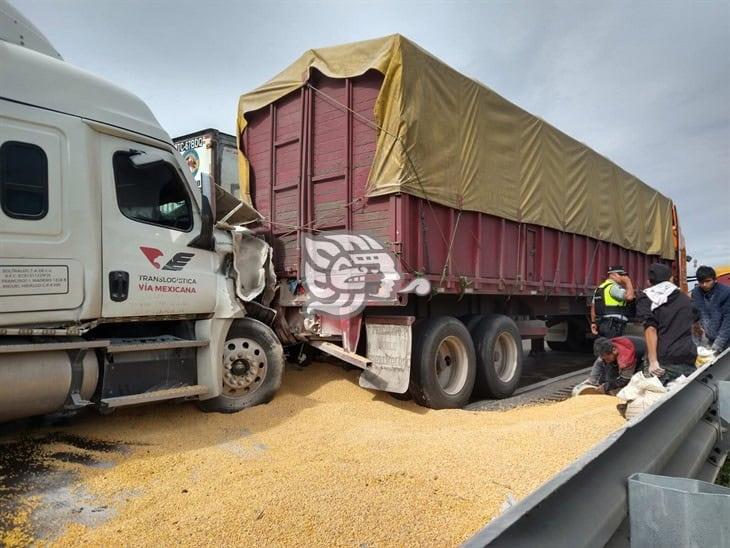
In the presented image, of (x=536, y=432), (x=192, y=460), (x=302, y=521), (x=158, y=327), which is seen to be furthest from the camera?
(x=158, y=327)

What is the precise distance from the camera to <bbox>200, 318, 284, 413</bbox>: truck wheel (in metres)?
4.96

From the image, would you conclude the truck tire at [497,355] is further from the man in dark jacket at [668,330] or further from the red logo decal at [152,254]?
the red logo decal at [152,254]

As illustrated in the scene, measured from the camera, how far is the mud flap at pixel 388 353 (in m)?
5.25

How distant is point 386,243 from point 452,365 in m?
1.88

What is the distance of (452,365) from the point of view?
6.21 meters

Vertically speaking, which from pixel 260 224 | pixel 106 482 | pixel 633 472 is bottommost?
pixel 106 482

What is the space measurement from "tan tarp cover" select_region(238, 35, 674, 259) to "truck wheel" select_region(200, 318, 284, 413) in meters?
1.92

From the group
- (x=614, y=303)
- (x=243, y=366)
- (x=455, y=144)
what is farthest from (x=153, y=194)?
(x=614, y=303)

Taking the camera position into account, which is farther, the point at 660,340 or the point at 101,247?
the point at 660,340

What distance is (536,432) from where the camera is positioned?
13.2ft

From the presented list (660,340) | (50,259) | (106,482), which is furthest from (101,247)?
(660,340)

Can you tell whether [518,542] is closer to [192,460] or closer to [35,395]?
[192,460]

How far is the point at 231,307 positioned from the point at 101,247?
130cm

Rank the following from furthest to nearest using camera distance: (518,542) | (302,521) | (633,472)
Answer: (302,521), (633,472), (518,542)
